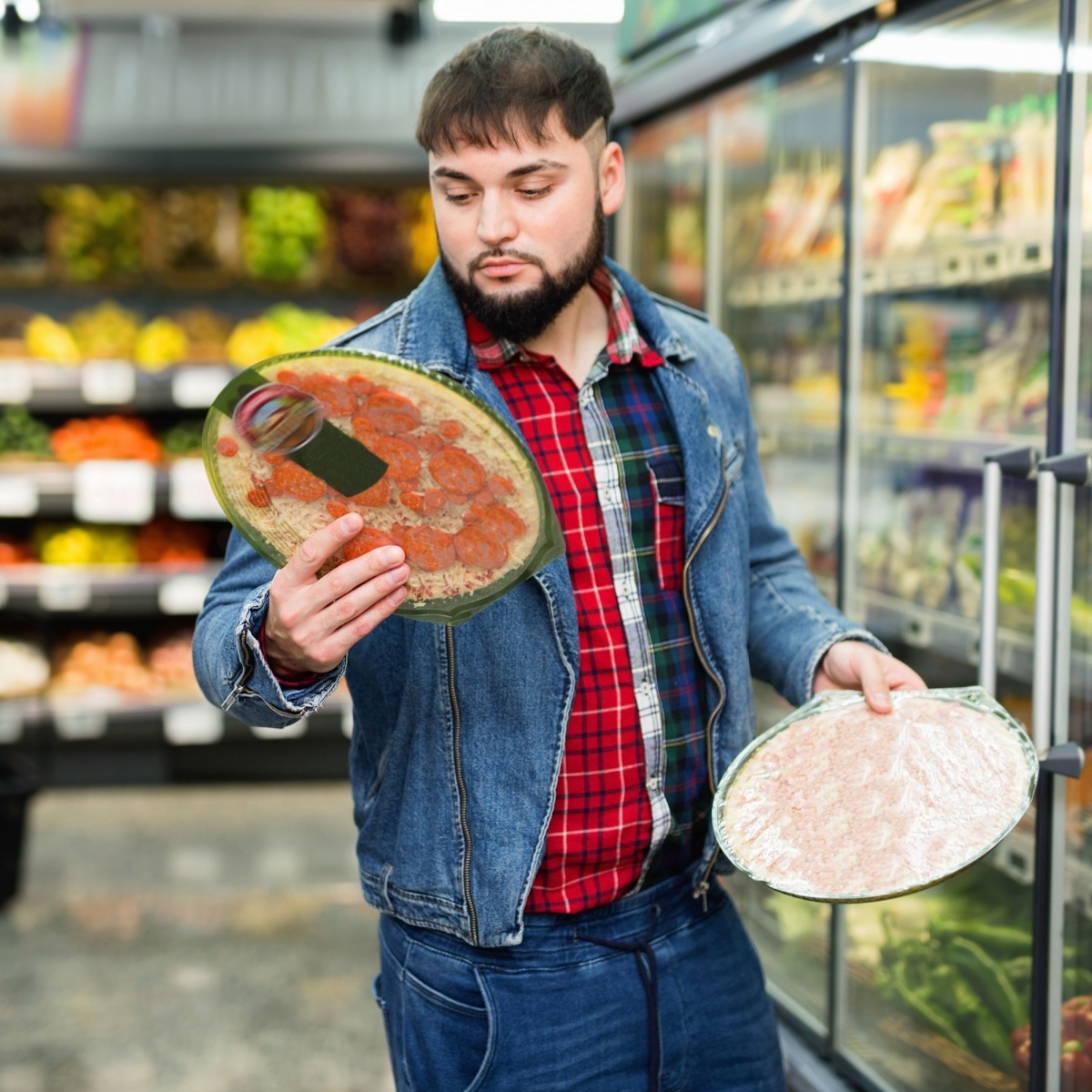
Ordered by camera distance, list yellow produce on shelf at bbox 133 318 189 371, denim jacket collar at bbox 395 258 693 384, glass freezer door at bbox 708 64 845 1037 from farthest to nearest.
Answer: yellow produce on shelf at bbox 133 318 189 371
glass freezer door at bbox 708 64 845 1037
denim jacket collar at bbox 395 258 693 384

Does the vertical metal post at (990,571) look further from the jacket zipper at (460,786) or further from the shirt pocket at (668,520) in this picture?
the jacket zipper at (460,786)

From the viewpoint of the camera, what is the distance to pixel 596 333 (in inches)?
67.6

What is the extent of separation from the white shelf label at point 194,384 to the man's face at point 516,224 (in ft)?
12.8

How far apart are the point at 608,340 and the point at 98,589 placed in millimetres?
4081

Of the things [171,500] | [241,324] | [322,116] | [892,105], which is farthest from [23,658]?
[892,105]

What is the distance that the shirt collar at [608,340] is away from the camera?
1.62 m

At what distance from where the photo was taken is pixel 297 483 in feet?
4.32

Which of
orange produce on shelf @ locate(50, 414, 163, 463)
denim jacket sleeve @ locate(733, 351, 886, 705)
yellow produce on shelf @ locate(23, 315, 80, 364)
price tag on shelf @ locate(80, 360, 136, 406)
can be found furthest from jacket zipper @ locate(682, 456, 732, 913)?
yellow produce on shelf @ locate(23, 315, 80, 364)

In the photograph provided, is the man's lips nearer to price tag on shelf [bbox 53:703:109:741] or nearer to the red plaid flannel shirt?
the red plaid flannel shirt

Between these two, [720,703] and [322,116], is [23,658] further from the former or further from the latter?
[720,703]

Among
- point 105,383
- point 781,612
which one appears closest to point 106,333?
A: point 105,383

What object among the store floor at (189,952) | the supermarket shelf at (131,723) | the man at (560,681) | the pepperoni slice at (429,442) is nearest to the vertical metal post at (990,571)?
the man at (560,681)

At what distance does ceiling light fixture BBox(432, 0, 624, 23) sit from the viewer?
5363 millimetres

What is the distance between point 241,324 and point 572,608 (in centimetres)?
447
